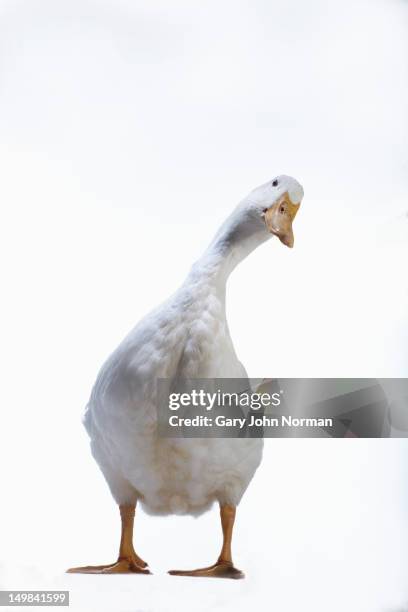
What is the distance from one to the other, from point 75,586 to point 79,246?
559mm

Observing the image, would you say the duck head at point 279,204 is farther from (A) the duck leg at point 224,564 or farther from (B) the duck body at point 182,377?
(A) the duck leg at point 224,564

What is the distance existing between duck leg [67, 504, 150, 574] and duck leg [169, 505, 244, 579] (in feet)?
0.19

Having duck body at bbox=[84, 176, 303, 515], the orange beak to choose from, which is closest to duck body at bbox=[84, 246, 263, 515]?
duck body at bbox=[84, 176, 303, 515]

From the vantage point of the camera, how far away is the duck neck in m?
1.33

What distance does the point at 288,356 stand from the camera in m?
1.48

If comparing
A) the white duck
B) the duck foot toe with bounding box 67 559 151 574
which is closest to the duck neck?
the white duck

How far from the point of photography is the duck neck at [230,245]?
52.4 inches

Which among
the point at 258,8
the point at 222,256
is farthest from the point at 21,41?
the point at 222,256

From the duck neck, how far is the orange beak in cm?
2

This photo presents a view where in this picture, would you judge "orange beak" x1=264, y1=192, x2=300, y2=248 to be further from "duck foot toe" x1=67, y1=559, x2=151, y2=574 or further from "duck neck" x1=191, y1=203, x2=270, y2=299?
"duck foot toe" x1=67, y1=559, x2=151, y2=574

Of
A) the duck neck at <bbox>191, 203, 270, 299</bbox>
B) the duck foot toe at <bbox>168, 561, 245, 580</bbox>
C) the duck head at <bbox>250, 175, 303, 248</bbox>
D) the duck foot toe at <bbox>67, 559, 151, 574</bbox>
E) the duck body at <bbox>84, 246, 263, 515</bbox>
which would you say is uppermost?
the duck head at <bbox>250, 175, 303, 248</bbox>

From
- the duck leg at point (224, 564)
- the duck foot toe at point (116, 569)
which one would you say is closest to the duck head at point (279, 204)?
the duck leg at point (224, 564)

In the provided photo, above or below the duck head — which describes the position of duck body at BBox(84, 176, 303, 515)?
below

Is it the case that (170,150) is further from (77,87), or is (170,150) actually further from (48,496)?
(48,496)
